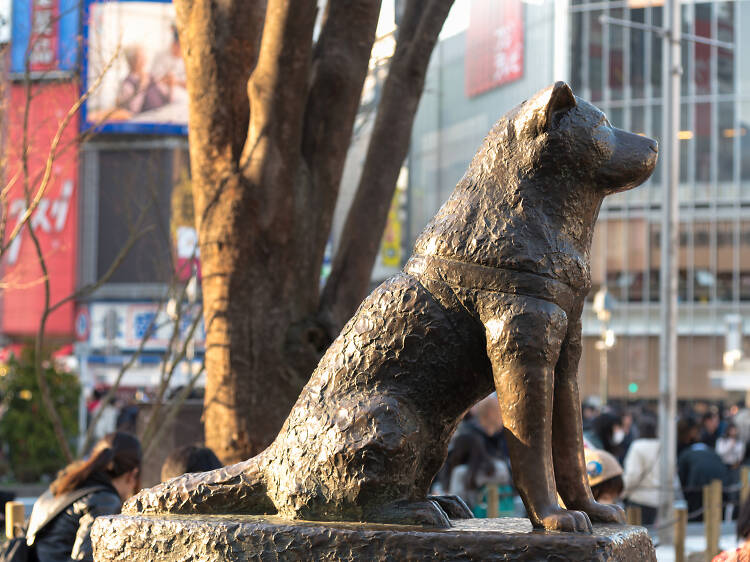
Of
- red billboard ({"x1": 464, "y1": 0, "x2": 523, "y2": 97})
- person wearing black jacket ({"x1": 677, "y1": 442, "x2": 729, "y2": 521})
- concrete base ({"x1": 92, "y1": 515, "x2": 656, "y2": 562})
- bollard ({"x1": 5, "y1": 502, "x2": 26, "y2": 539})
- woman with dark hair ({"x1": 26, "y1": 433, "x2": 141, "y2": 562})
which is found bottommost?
person wearing black jacket ({"x1": 677, "y1": 442, "x2": 729, "y2": 521})

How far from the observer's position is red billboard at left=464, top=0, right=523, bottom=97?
120 ft

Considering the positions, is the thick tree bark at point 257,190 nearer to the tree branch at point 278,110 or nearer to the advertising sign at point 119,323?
the tree branch at point 278,110

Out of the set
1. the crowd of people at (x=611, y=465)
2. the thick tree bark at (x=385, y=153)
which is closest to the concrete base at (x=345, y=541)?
the crowd of people at (x=611, y=465)

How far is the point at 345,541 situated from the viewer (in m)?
2.33

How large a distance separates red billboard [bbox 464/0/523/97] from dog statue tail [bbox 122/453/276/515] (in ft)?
114

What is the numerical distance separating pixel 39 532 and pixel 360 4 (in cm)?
295

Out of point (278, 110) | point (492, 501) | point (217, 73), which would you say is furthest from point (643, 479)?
point (217, 73)

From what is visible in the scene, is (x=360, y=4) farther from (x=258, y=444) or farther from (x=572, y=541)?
(x=572, y=541)

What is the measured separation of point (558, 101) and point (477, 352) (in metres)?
0.62

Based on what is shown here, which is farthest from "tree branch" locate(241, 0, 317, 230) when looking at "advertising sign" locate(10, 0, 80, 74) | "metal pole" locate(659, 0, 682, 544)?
"metal pole" locate(659, 0, 682, 544)

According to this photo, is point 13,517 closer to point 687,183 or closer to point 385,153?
point 385,153

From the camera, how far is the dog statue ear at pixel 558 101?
2.43 m

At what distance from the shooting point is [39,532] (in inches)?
174

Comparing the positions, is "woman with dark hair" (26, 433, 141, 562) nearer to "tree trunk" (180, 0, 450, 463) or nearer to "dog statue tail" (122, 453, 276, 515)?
"tree trunk" (180, 0, 450, 463)
